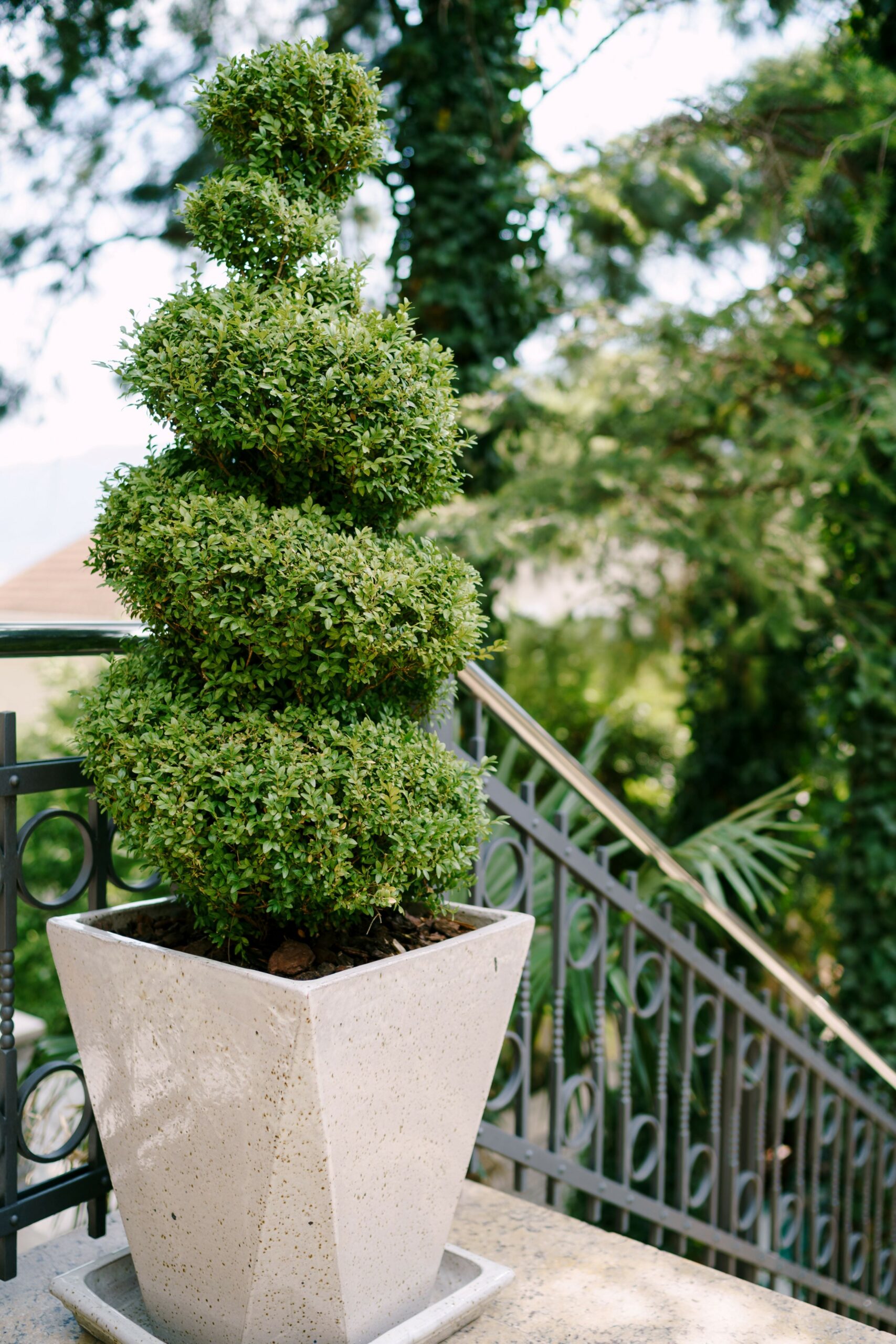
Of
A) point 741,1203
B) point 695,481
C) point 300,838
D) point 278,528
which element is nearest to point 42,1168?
point 300,838

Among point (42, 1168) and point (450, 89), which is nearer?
point (42, 1168)

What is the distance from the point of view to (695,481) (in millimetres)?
4371

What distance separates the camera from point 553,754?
200cm

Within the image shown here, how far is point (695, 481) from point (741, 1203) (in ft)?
12.0

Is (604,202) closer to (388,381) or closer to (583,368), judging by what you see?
(583,368)

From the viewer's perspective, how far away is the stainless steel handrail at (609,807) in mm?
1908

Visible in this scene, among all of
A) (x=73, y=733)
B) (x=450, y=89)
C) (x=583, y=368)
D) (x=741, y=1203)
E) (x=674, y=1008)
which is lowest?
(x=741, y=1203)

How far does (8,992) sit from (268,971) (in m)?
0.49

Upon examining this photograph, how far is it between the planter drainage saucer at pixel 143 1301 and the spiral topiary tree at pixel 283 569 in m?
0.54

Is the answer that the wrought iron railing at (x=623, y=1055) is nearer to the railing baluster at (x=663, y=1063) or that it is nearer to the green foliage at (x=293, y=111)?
the railing baluster at (x=663, y=1063)

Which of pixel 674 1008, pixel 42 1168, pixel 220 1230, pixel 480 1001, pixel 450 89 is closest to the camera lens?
pixel 220 1230

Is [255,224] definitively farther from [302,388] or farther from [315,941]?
[315,941]

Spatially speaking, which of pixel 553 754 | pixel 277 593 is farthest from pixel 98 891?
pixel 553 754

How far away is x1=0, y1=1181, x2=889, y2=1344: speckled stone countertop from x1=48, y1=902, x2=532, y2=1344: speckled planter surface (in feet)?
0.65
